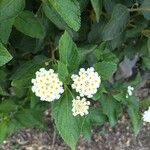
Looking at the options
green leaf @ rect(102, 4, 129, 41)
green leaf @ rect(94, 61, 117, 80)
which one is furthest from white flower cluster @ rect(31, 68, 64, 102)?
green leaf @ rect(102, 4, 129, 41)

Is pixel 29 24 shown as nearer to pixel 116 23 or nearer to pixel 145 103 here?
pixel 116 23

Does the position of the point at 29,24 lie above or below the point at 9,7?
below

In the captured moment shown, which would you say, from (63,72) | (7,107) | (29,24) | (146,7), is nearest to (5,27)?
(29,24)

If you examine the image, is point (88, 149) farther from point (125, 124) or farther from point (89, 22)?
point (89, 22)

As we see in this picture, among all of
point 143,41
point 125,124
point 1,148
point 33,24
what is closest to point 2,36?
point 33,24

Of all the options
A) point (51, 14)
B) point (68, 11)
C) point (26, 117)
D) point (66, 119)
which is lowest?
point (26, 117)

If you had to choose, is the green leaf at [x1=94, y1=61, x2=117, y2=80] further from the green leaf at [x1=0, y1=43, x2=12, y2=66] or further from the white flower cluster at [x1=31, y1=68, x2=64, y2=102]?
the green leaf at [x1=0, y1=43, x2=12, y2=66]
